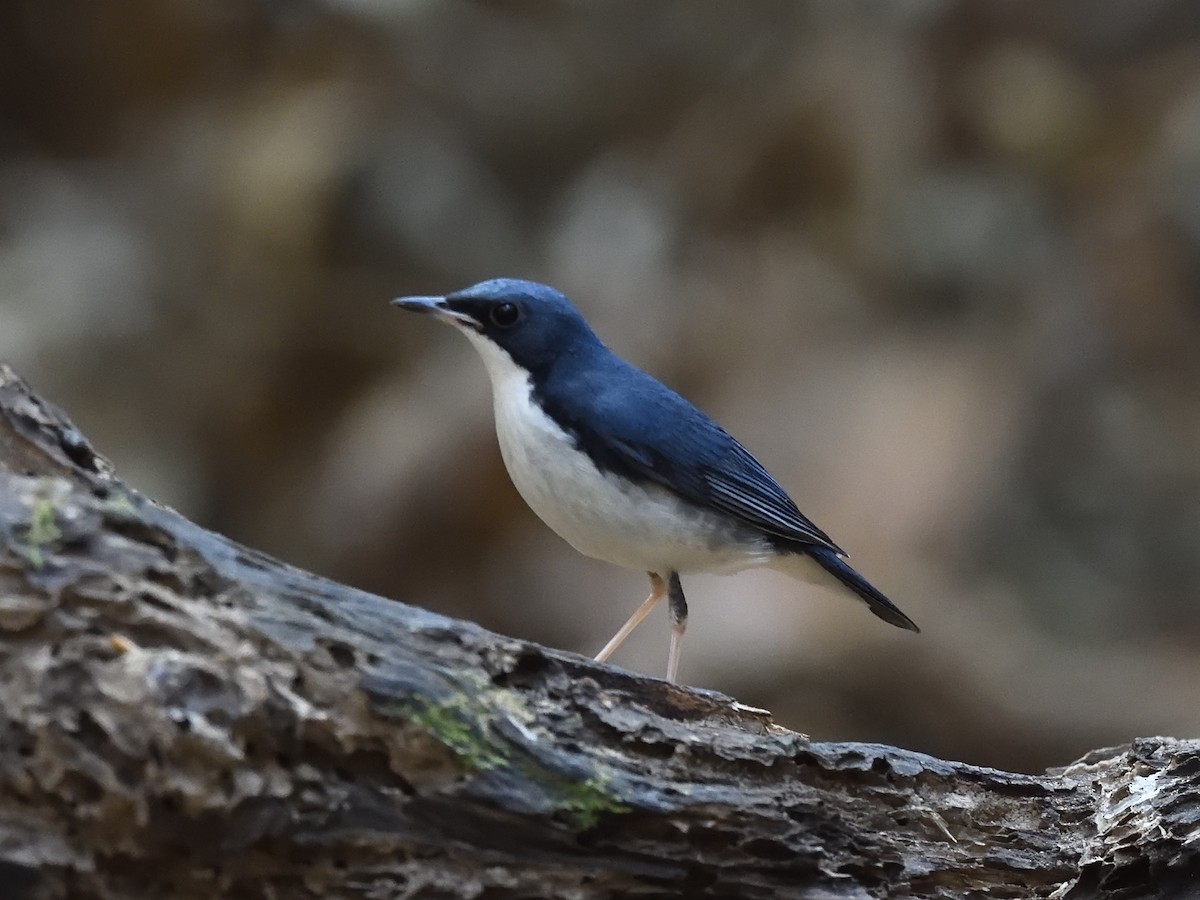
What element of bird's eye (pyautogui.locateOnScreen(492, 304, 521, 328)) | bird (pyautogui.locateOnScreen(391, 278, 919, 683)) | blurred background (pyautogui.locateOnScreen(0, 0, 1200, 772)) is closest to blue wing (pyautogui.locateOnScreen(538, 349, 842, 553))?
bird (pyautogui.locateOnScreen(391, 278, 919, 683))

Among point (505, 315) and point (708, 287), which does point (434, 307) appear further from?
point (708, 287)

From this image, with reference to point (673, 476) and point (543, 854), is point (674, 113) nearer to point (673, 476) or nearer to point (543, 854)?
point (673, 476)

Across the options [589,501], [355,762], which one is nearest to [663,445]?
[589,501]

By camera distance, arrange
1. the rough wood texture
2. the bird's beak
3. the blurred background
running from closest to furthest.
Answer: the rough wood texture < the bird's beak < the blurred background

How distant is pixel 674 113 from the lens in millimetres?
9484

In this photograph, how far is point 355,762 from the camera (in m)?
2.45

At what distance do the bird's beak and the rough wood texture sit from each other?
120cm

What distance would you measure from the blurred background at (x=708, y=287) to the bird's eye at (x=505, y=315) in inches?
143

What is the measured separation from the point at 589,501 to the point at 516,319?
625 millimetres

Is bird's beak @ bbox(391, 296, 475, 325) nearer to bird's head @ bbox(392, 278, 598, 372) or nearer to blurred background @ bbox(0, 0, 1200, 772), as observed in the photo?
bird's head @ bbox(392, 278, 598, 372)

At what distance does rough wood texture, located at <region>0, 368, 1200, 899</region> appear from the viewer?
2.22 m

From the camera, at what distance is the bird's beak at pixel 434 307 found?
12.2ft

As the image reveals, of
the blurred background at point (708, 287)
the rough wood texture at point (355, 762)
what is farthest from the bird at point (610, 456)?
the blurred background at point (708, 287)

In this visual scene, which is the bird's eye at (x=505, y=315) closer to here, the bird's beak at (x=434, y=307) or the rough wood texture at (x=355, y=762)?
the bird's beak at (x=434, y=307)
